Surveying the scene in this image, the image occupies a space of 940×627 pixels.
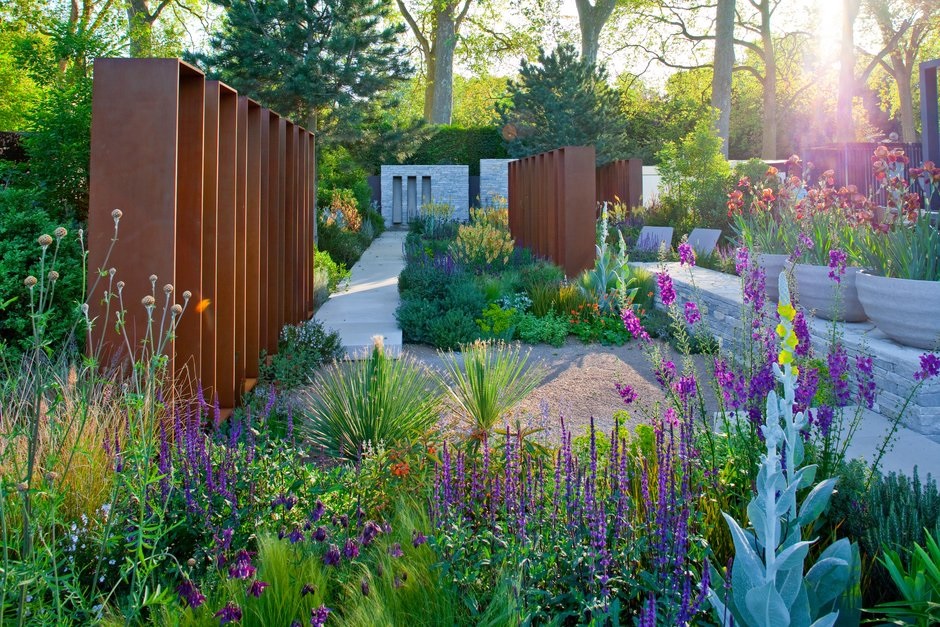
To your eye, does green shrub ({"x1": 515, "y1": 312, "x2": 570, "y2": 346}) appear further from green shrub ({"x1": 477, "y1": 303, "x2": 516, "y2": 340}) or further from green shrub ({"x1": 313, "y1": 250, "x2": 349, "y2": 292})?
green shrub ({"x1": 313, "y1": 250, "x2": 349, "y2": 292})

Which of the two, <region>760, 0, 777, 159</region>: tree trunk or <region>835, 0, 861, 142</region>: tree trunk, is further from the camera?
<region>760, 0, 777, 159</region>: tree trunk

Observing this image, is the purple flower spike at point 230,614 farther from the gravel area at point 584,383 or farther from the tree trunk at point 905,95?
the tree trunk at point 905,95

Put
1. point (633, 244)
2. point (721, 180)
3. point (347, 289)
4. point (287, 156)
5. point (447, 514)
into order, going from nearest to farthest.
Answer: point (447, 514) → point (287, 156) → point (347, 289) → point (633, 244) → point (721, 180)

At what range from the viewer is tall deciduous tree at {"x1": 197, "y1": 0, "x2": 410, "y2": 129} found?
1410cm

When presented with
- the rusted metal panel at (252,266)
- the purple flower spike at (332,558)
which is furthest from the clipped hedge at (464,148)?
the purple flower spike at (332,558)

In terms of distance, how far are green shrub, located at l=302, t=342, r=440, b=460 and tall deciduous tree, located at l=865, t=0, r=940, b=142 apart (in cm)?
3243

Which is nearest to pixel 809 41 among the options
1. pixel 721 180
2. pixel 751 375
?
pixel 721 180

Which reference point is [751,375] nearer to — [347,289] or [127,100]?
[127,100]

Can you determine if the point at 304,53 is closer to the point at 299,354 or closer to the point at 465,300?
the point at 465,300

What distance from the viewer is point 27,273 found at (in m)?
5.30

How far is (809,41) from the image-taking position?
37938 millimetres

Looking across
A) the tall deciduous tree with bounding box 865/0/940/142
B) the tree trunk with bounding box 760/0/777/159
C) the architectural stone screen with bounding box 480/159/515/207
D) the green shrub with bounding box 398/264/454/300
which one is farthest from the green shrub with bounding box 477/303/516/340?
the tall deciduous tree with bounding box 865/0/940/142

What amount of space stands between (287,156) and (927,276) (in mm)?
5377

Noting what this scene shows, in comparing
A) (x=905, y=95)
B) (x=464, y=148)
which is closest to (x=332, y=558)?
(x=464, y=148)
